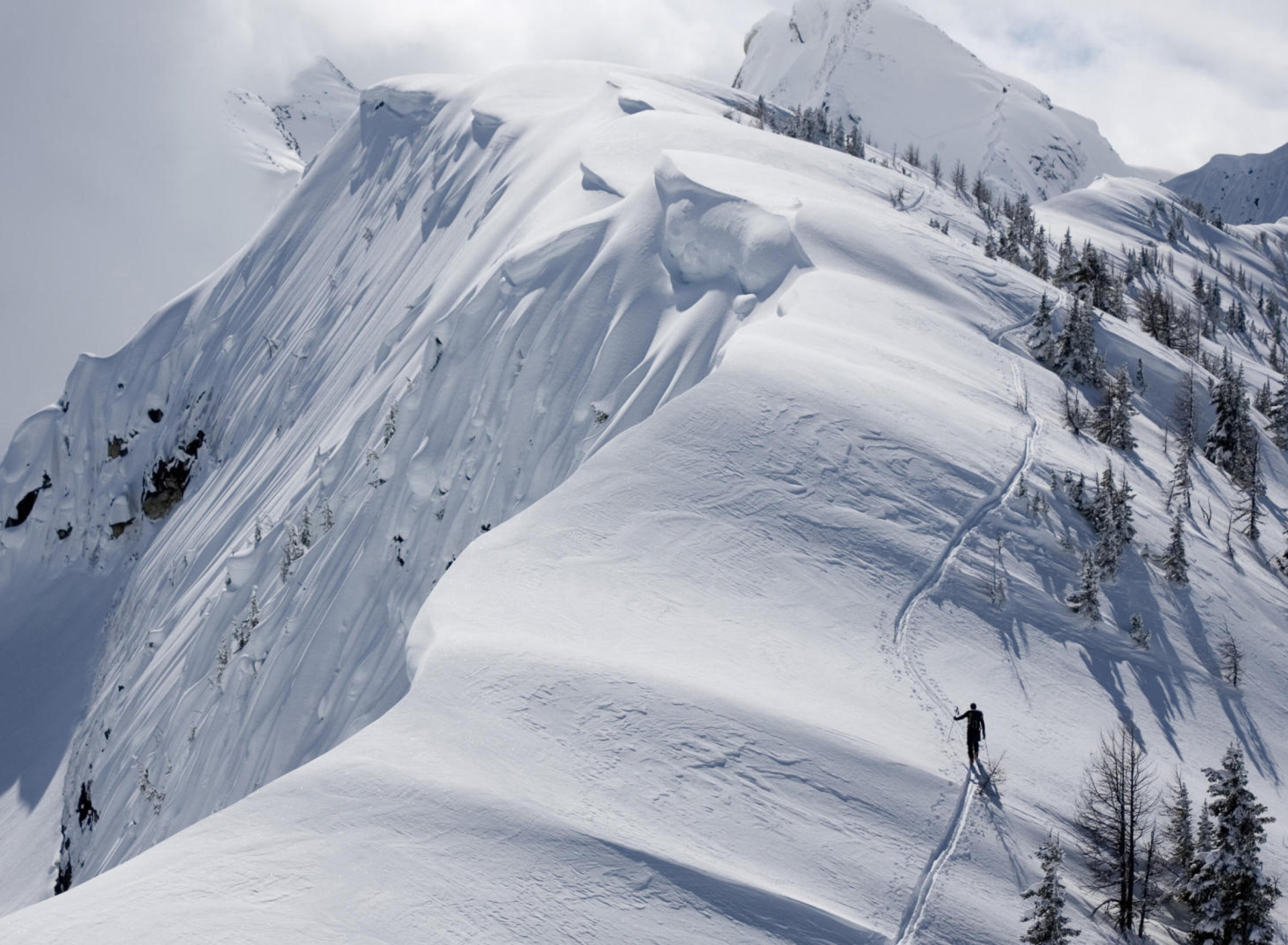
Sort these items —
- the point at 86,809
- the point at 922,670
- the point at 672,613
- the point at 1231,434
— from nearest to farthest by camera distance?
1. the point at 922,670
2. the point at 672,613
3. the point at 1231,434
4. the point at 86,809

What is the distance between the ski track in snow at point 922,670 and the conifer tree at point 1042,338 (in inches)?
183

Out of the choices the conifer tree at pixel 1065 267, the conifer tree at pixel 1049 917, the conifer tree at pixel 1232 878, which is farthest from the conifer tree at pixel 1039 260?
the conifer tree at pixel 1049 917

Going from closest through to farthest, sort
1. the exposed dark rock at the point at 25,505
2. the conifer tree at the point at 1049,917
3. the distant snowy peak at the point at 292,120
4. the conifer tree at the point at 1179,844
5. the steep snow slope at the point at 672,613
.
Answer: the conifer tree at the point at 1049,917
the steep snow slope at the point at 672,613
the conifer tree at the point at 1179,844
the exposed dark rock at the point at 25,505
the distant snowy peak at the point at 292,120

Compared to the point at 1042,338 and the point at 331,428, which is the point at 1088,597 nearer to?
the point at 1042,338

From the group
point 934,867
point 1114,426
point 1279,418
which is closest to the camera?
point 934,867

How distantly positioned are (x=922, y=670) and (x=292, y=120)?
188070 millimetres

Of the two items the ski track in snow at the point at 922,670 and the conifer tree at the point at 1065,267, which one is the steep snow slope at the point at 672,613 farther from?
the conifer tree at the point at 1065,267

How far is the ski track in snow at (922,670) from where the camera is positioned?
10852mm

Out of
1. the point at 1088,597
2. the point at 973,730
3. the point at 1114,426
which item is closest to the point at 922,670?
the point at 973,730

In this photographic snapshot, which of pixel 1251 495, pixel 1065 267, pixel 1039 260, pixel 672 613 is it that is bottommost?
pixel 672 613

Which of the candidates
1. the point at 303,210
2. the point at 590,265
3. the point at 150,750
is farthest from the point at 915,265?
the point at 303,210

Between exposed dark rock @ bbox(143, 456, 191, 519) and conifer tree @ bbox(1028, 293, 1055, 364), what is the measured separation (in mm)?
41566

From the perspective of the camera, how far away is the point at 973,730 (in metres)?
12.6

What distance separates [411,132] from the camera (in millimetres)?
58062
